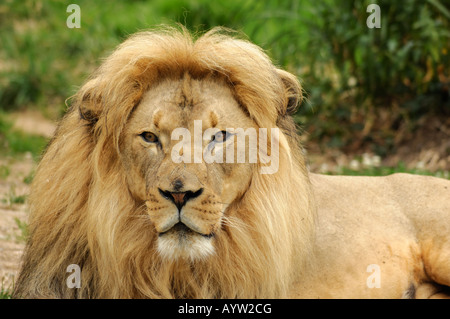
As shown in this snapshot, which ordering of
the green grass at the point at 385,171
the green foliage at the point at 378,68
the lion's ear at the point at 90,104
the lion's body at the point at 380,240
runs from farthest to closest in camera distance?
the green foliage at the point at 378,68 → the green grass at the point at 385,171 → the lion's body at the point at 380,240 → the lion's ear at the point at 90,104

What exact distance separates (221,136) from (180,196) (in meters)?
0.40

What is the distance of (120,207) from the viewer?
334 centimetres

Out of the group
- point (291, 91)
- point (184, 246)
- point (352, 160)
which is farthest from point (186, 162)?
point (352, 160)

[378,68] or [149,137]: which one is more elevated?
[378,68]

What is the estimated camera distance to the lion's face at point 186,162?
303 cm

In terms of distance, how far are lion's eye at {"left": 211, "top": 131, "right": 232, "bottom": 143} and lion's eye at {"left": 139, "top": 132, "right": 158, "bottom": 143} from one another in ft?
0.83

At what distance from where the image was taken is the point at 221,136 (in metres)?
3.26

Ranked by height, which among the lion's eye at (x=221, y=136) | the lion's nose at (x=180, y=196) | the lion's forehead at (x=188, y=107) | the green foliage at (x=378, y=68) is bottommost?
the lion's nose at (x=180, y=196)

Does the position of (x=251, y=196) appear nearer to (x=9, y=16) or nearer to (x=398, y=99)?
(x=398, y=99)

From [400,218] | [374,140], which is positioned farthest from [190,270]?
[374,140]

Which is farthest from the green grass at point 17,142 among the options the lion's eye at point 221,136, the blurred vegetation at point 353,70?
the lion's eye at point 221,136

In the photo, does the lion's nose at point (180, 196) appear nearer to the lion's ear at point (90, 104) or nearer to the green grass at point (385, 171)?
the lion's ear at point (90, 104)

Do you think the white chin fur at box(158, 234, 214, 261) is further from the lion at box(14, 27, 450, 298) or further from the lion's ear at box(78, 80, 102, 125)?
the lion's ear at box(78, 80, 102, 125)

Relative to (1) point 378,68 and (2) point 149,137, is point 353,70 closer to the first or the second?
(1) point 378,68
